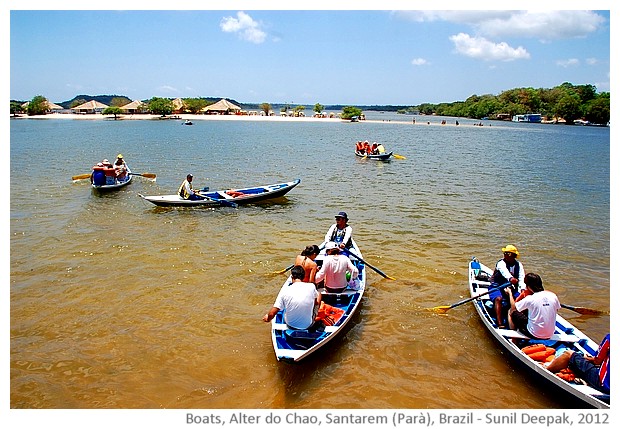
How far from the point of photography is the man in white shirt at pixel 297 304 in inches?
294

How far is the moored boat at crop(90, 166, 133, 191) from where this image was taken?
871 inches

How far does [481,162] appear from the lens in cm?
3862

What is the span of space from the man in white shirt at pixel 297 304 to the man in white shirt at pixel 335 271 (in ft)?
6.03

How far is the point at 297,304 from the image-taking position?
24.5 feet

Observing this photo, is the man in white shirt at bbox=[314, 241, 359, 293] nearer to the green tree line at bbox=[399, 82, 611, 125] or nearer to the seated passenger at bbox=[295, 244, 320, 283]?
the seated passenger at bbox=[295, 244, 320, 283]

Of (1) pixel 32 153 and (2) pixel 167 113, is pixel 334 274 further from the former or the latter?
(2) pixel 167 113

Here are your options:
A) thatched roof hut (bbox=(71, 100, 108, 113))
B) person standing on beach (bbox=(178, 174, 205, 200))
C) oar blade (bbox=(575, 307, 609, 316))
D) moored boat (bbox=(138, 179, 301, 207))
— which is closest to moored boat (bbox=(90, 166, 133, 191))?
moored boat (bbox=(138, 179, 301, 207))

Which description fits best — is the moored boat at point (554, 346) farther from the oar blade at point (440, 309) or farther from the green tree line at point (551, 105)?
the green tree line at point (551, 105)

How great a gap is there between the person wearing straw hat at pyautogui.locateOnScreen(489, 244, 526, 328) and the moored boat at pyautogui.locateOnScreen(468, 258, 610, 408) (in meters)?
0.25

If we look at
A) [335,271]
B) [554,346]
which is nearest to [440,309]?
[554,346]

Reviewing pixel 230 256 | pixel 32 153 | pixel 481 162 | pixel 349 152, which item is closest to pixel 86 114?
pixel 32 153

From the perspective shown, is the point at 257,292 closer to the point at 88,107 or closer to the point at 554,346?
the point at 554,346

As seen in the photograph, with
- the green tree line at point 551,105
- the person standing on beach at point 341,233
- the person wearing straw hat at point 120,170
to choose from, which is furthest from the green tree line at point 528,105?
the person standing on beach at point 341,233

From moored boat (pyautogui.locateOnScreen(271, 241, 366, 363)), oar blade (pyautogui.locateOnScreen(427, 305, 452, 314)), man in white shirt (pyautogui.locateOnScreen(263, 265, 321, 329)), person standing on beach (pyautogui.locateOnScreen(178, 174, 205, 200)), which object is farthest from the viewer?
person standing on beach (pyautogui.locateOnScreen(178, 174, 205, 200))
